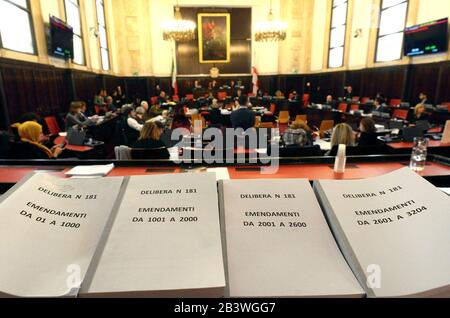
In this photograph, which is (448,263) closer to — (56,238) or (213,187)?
(213,187)

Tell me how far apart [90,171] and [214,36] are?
1502 centimetres

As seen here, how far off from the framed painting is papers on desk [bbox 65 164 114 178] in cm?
1465

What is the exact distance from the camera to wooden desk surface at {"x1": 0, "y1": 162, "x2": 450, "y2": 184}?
1.70 meters

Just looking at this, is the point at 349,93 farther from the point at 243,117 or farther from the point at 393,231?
the point at 393,231

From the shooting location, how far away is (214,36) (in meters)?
15.1

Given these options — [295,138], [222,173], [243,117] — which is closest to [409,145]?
[295,138]

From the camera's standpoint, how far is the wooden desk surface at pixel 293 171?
5.58ft

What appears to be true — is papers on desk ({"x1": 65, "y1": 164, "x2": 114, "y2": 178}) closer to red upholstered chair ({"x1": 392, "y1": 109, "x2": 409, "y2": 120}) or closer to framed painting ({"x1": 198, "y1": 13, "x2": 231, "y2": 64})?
red upholstered chair ({"x1": 392, "y1": 109, "x2": 409, "y2": 120})

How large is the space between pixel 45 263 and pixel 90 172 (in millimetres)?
1197

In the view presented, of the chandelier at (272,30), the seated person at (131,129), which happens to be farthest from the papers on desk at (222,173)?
the chandelier at (272,30)

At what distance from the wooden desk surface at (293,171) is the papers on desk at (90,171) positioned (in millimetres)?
48

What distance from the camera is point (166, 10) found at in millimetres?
14414

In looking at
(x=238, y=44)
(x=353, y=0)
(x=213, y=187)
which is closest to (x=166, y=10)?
(x=238, y=44)

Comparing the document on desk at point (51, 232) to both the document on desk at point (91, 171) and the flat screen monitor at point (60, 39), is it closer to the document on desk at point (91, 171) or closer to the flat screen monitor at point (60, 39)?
the document on desk at point (91, 171)
